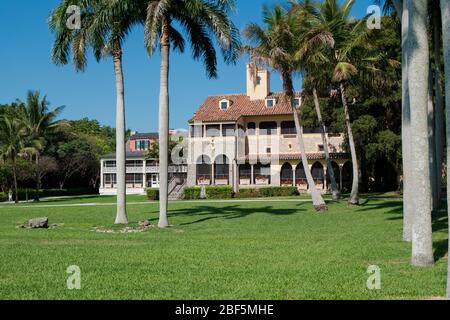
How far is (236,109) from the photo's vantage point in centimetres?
5088

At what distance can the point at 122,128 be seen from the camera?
2012 cm

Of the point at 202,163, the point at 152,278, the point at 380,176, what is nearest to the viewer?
the point at 152,278

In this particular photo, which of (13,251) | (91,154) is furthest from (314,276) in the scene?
(91,154)

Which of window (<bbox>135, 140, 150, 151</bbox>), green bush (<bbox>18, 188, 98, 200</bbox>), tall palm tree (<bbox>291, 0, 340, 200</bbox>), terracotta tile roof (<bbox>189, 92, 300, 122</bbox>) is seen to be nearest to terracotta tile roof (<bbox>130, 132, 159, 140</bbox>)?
window (<bbox>135, 140, 150, 151</bbox>)

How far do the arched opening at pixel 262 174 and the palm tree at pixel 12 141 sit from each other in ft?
70.4

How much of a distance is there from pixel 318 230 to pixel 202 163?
34144 mm

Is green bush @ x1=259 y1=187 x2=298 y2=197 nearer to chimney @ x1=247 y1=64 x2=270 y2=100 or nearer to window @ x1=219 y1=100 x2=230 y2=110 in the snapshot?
window @ x1=219 y1=100 x2=230 y2=110

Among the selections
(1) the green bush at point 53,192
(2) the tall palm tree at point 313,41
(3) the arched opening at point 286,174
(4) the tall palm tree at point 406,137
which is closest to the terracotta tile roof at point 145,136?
(1) the green bush at point 53,192

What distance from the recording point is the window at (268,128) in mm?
49531

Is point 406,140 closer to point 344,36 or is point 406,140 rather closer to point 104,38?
point 104,38

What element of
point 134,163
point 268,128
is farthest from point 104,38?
point 134,163

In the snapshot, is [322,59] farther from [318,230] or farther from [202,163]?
[202,163]

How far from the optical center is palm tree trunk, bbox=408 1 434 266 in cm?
937

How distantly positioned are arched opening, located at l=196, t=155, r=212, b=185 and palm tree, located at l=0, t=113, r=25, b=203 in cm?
1626
